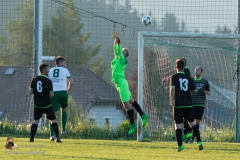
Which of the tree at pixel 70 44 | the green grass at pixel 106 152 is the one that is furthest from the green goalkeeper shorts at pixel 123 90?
the tree at pixel 70 44

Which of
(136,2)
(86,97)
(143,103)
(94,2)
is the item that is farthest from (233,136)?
A: (86,97)

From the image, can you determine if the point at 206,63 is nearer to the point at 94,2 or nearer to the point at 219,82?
the point at 219,82

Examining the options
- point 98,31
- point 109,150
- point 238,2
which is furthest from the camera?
point 98,31

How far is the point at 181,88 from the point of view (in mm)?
13023

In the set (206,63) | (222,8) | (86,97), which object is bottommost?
(86,97)

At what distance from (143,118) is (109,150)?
2917 millimetres

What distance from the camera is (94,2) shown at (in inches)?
852

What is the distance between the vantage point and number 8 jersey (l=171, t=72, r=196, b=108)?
13.0m

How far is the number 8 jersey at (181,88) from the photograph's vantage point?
12961mm

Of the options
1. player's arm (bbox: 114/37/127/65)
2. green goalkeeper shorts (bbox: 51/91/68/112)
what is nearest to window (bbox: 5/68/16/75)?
green goalkeeper shorts (bbox: 51/91/68/112)

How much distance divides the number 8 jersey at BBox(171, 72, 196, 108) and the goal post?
3539 millimetres

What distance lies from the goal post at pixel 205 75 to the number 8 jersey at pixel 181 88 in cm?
354

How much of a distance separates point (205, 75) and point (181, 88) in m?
7.52

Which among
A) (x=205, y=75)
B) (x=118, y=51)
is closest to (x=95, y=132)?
(x=205, y=75)
